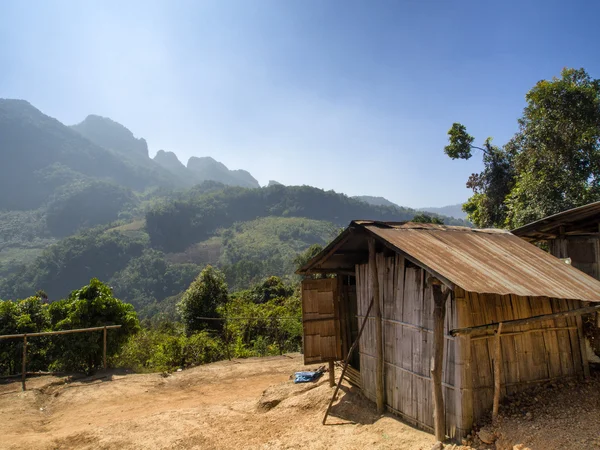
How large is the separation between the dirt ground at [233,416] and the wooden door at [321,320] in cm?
74

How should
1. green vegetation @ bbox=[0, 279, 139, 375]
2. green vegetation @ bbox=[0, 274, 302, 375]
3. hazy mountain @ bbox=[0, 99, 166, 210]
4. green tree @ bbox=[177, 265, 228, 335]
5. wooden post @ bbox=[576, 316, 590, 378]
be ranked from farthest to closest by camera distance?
hazy mountain @ bbox=[0, 99, 166, 210], green tree @ bbox=[177, 265, 228, 335], green vegetation @ bbox=[0, 274, 302, 375], green vegetation @ bbox=[0, 279, 139, 375], wooden post @ bbox=[576, 316, 590, 378]

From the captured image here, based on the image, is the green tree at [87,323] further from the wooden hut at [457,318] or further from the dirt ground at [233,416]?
the wooden hut at [457,318]

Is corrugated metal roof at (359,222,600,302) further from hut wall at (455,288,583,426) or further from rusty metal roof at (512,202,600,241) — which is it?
rusty metal roof at (512,202,600,241)

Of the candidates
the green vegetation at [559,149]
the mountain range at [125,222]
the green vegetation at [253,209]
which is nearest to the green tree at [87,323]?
the green vegetation at [559,149]

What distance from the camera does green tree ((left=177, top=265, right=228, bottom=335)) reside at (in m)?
18.7

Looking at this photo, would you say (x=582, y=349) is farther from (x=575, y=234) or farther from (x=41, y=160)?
(x=41, y=160)

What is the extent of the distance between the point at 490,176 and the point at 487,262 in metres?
16.1

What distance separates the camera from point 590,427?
451 cm

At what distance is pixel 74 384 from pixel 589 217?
12829mm

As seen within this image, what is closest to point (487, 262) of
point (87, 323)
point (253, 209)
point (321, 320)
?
point (321, 320)

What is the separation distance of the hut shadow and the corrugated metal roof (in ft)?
9.70

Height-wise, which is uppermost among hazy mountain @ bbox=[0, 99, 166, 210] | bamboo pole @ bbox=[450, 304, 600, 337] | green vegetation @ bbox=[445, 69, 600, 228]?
hazy mountain @ bbox=[0, 99, 166, 210]

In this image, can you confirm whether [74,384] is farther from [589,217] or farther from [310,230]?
[310,230]

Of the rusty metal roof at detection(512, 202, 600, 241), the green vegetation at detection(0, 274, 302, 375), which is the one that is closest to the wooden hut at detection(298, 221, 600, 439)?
the rusty metal roof at detection(512, 202, 600, 241)
